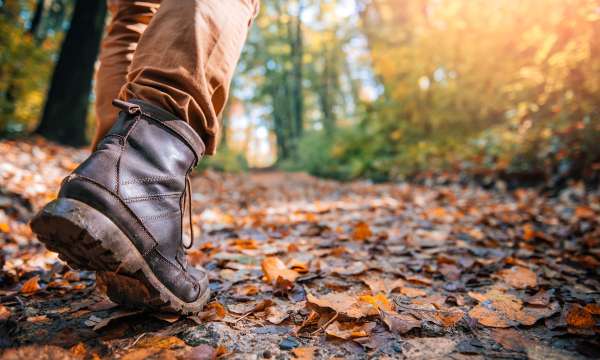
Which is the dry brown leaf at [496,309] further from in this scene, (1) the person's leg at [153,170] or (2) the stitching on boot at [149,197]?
(2) the stitching on boot at [149,197]

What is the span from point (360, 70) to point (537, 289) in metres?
24.9

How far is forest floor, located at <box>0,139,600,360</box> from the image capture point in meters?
0.89

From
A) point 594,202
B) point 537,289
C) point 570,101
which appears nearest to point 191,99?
point 537,289

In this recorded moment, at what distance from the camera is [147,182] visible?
3.08ft

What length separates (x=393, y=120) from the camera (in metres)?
8.06

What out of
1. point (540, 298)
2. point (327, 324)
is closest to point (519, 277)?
A: point (540, 298)

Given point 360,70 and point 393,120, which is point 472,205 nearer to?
point 393,120

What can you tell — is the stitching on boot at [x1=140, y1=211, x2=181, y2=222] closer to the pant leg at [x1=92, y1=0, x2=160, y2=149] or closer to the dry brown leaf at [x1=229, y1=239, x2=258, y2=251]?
the pant leg at [x1=92, y1=0, x2=160, y2=149]

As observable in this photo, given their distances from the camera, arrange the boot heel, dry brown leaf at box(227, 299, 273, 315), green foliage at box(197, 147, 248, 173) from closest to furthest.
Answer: the boot heel < dry brown leaf at box(227, 299, 273, 315) < green foliage at box(197, 147, 248, 173)

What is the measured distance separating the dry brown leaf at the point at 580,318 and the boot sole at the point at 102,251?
1.04m

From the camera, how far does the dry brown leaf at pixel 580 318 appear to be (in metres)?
0.95

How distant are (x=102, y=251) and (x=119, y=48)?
83cm

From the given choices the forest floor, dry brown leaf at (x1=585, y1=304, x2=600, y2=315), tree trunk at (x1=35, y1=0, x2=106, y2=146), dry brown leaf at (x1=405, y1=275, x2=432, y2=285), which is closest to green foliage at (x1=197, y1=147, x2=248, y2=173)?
tree trunk at (x1=35, y1=0, x2=106, y2=146)

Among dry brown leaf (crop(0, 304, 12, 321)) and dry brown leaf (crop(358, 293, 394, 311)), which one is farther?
dry brown leaf (crop(358, 293, 394, 311))
